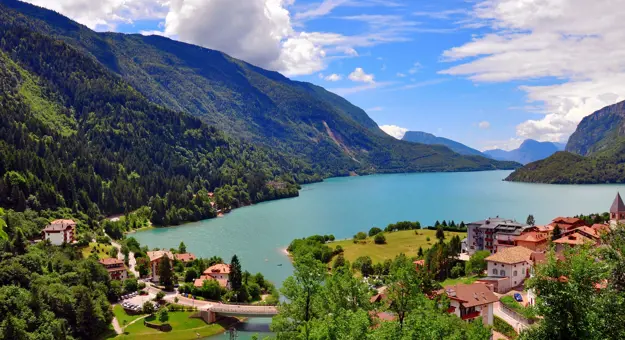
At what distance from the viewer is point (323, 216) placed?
130 m

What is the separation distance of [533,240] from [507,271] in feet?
47.0

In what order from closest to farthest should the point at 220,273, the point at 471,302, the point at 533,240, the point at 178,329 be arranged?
the point at 471,302
the point at 178,329
the point at 533,240
the point at 220,273

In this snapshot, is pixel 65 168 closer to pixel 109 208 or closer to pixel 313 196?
pixel 109 208

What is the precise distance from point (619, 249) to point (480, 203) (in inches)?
5711

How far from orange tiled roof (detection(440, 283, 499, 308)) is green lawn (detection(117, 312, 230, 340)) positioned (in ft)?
76.8

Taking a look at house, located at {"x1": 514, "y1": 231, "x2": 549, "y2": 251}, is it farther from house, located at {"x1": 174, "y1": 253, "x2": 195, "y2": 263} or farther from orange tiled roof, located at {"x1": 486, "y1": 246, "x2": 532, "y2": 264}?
house, located at {"x1": 174, "y1": 253, "x2": 195, "y2": 263}

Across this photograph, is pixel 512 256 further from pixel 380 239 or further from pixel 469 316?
pixel 380 239

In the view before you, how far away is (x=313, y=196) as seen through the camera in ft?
626

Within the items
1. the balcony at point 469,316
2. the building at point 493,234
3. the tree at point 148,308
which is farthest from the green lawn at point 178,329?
the building at point 493,234

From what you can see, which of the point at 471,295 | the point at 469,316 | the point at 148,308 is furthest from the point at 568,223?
the point at 148,308

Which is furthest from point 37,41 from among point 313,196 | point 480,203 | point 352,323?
point 352,323

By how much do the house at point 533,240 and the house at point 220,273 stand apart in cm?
3661

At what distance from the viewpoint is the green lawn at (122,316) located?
50.2 m

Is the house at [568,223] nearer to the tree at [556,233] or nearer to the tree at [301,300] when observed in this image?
the tree at [556,233]
